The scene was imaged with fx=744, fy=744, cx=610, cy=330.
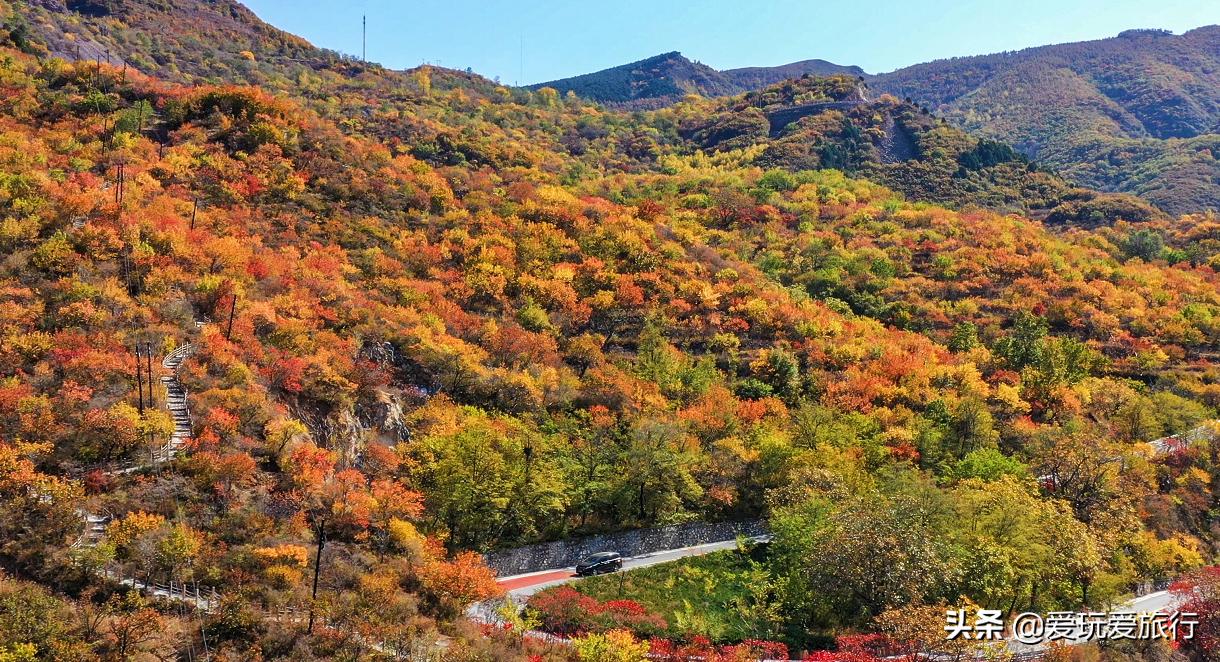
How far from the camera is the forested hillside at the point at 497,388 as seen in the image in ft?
89.0

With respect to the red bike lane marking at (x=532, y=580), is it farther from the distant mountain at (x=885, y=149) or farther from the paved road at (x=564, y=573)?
the distant mountain at (x=885, y=149)

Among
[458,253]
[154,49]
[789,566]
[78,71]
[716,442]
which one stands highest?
[154,49]

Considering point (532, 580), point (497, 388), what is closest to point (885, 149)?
point (497, 388)

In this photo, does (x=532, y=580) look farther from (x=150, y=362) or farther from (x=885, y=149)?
(x=885, y=149)

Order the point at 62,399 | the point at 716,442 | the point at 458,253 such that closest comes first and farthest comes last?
the point at 62,399 → the point at 716,442 → the point at 458,253

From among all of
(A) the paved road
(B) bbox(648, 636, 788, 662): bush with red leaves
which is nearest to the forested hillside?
(B) bbox(648, 636, 788, 662): bush with red leaves

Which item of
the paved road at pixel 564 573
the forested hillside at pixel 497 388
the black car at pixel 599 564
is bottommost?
the paved road at pixel 564 573

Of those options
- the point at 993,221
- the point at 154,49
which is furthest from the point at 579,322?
the point at 154,49

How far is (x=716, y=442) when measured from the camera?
4388 centimetres

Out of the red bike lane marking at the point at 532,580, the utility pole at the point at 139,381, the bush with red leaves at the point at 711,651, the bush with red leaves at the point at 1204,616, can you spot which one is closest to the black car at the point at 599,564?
the red bike lane marking at the point at 532,580

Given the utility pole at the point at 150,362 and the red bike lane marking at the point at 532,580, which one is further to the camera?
the red bike lane marking at the point at 532,580

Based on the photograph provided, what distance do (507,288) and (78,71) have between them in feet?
155

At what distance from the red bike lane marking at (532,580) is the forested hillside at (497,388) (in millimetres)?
2275

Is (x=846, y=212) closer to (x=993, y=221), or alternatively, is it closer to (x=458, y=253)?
(x=993, y=221)
